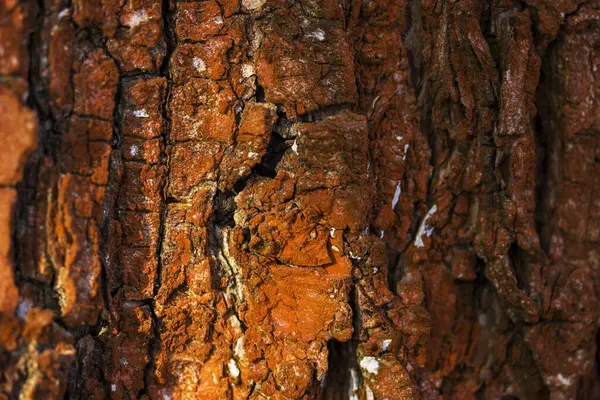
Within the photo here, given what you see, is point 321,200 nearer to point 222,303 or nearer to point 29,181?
point 222,303

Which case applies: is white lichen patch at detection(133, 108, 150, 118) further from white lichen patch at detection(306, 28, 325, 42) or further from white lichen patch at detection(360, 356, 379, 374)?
white lichen patch at detection(360, 356, 379, 374)

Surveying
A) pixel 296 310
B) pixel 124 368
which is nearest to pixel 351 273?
pixel 296 310

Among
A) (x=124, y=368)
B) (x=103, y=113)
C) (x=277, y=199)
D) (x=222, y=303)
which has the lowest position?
(x=124, y=368)

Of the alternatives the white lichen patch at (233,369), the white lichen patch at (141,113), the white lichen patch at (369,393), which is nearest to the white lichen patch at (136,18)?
the white lichen patch at (141,113)

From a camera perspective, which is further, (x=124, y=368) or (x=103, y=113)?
(x=124, y=368)

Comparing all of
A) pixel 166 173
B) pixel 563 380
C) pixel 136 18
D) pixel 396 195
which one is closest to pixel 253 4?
pixel 136 18

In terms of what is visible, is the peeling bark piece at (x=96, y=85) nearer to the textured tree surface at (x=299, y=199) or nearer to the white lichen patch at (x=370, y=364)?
the textured tree surface at (x=299, y=199)

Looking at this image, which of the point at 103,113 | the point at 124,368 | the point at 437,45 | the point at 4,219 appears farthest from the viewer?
the point at 437,45
